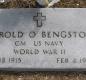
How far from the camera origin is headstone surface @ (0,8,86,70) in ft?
9.70

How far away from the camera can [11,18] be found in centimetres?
300

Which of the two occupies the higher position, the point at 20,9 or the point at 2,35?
the point at 20,9

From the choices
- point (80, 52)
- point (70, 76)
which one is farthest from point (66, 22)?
point (70, 76)

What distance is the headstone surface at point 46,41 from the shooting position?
2957 millimetres

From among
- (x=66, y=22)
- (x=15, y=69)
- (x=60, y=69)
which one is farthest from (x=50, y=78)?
(x=66, y=22)

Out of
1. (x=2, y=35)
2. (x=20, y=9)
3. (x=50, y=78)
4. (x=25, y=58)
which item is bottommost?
(x=50, y=78)

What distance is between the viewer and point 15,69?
9.81ft

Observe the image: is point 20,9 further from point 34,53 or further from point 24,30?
point 34,53

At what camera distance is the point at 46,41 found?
9.70 ft

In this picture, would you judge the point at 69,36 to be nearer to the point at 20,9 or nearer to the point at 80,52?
the point at 80,52

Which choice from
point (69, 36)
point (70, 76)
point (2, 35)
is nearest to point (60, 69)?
point (70, 76)

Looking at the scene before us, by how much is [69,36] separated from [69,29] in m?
0.06

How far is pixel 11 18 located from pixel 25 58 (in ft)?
1.21

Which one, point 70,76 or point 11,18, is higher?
point 11,18
